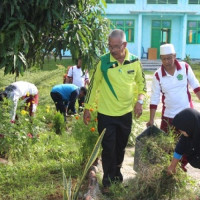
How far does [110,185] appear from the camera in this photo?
393 centimetres

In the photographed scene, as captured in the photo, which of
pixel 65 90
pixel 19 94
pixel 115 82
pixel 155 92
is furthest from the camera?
pixel 65 90

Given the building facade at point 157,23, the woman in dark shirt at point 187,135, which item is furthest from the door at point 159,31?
the woman in dark shirt at point 187,135

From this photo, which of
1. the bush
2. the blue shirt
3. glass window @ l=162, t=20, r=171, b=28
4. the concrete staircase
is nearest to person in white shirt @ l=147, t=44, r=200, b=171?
the bush

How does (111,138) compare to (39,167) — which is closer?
(111,138)

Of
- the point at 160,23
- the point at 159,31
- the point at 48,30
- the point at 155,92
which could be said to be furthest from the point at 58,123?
the point at 160,23

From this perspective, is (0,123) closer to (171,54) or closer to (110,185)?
(110,185)

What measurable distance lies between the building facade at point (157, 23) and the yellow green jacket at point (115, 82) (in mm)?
23899

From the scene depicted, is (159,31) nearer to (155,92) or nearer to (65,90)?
(65,90)

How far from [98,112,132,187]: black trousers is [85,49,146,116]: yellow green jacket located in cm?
8

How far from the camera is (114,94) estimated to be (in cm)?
383

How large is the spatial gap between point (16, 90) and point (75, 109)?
296 centimetres

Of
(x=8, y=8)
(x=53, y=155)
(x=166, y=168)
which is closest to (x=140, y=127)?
(x=53, y=155)

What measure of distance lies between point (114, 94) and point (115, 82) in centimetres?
13

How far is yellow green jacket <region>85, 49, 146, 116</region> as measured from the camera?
3.82 meters
